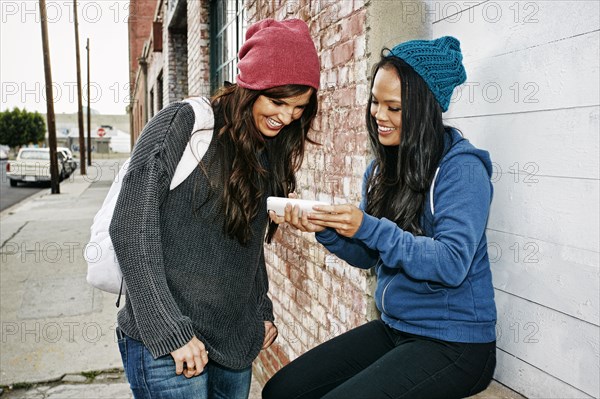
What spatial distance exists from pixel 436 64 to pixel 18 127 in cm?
6730

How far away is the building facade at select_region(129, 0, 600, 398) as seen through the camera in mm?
1679

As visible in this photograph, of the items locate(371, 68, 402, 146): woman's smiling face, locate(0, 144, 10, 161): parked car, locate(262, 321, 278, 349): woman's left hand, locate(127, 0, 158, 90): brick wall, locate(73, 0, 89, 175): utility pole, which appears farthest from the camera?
locate(0, 144, 10, 161): parked car

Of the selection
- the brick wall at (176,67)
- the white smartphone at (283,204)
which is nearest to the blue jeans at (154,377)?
the white smartphone at (283,204)

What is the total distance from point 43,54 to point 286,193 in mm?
18795

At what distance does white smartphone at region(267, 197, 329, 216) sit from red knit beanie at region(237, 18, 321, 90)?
1.22ft

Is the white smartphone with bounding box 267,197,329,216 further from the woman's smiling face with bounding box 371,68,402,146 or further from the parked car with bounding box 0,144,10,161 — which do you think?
the parked car with bounding box 0,144,10,161

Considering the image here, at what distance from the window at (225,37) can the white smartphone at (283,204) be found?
147 inches

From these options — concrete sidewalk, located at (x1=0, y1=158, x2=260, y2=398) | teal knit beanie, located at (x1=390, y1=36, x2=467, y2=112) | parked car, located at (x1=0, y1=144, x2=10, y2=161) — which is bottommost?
concrete sidewalk, located at (x1=0, y1=158, x2=260, y2=398)

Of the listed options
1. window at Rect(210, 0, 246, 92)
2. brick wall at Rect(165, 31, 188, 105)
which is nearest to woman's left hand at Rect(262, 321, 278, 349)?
window at Rect(210, 0, 246, 92)

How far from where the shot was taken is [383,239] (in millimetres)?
1614

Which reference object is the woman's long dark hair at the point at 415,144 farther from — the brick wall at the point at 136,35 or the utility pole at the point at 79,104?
the utility pole at the point at 79,104

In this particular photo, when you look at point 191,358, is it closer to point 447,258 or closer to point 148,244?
point 148,244

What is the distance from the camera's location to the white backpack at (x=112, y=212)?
1.68 metres

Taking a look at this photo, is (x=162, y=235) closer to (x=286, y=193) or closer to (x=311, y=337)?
(x=286, y=193)
